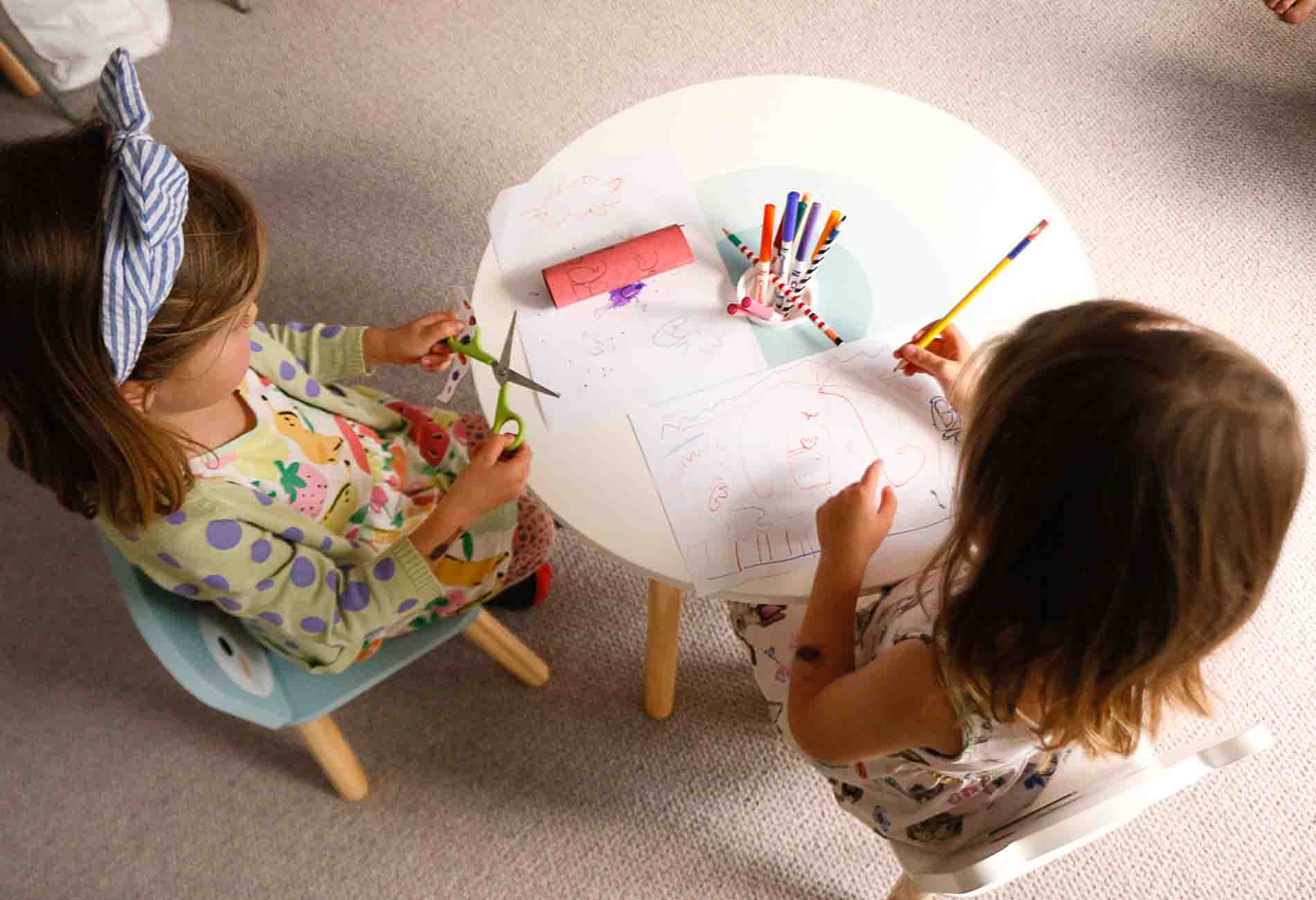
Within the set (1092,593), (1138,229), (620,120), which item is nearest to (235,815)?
(620,120)

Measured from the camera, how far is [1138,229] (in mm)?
1601

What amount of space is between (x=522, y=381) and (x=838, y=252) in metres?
0.35

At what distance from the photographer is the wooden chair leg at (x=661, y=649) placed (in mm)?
1030

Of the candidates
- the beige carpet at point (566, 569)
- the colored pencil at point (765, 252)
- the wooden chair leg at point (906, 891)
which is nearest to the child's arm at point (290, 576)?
the colored pencil at point (765, 252)

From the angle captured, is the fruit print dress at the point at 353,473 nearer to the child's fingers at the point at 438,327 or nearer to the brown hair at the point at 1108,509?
the child's fingers at the point at 438,327

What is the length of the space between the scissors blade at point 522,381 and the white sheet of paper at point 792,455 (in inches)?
3.4

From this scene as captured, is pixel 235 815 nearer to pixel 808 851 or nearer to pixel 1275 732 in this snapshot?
pixel 808 851

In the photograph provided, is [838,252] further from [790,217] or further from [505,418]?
[505,418]

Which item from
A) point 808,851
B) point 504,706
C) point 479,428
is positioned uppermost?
point 479,428

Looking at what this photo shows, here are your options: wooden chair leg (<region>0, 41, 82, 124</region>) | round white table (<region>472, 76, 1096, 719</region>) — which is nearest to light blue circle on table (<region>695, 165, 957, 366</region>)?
round white table (<region>472, 76, 1096, 719</region>)

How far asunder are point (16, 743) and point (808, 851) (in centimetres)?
112

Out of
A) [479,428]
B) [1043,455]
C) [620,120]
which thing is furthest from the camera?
[479,428]

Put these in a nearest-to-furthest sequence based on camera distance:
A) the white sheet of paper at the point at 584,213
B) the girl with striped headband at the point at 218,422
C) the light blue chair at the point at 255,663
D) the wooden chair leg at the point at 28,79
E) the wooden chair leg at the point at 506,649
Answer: the girl with striped headband at the point at 218,422 < the light blue chair at the point at 255,663 < the white sheet of paper at the point at 584,213 < the wooden chair leg at the point at 506,649 < the wooden chair leg at the point at 28,79

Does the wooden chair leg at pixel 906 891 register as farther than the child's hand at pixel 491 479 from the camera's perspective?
Yes
